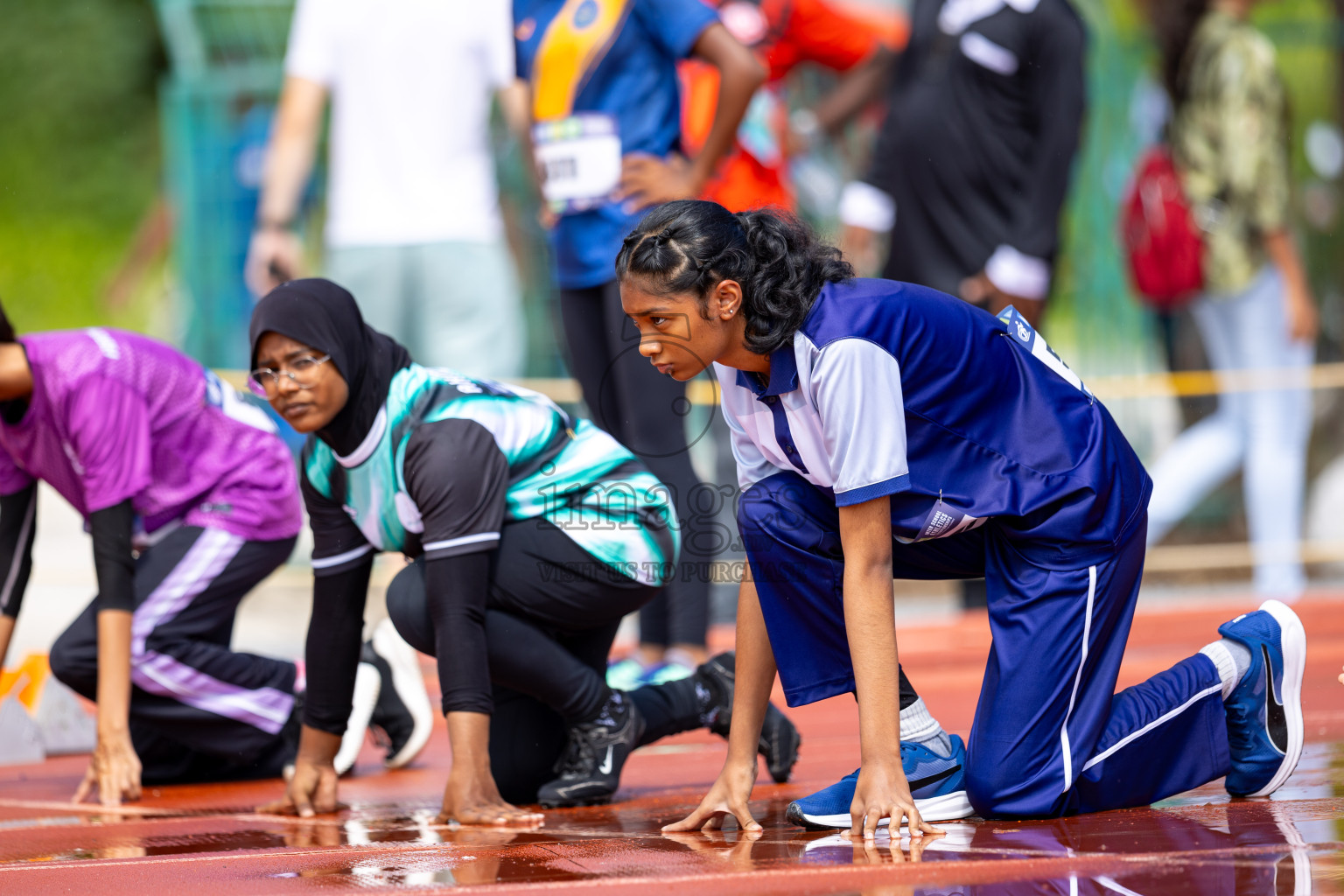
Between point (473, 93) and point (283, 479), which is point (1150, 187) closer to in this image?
point (473, 93)

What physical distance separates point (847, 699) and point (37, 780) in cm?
248

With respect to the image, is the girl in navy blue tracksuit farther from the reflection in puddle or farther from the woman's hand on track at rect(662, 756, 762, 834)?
the reflection in puddle

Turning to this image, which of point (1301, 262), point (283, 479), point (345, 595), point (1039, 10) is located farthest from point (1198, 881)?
point (1301, 262)

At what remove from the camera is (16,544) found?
12.8 feet

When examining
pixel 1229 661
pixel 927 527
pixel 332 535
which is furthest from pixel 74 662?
pixel 1229 661

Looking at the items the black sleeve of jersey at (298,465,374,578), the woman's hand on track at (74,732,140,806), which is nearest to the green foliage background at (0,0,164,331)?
the woman's hand on track at (74,732,140,806)

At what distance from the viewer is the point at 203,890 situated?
251 cm

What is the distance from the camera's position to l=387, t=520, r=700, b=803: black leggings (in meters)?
3.26

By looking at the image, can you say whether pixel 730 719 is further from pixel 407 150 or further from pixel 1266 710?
pixel 407 150

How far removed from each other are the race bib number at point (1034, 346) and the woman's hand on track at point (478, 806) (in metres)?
1.30

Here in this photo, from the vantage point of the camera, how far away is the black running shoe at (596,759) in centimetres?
331

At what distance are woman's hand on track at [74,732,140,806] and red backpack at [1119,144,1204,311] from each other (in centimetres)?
469

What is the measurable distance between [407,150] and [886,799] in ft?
11.0

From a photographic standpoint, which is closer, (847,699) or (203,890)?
(203,890)
